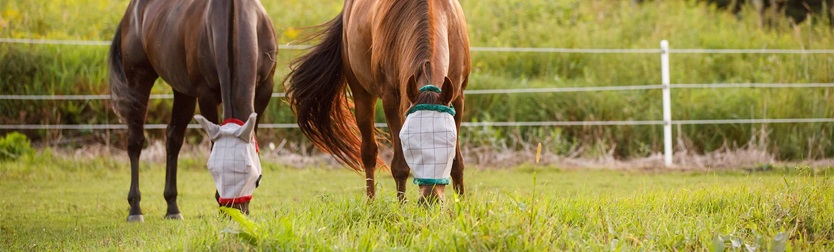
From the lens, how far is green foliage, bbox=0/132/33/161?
10210 millimetres

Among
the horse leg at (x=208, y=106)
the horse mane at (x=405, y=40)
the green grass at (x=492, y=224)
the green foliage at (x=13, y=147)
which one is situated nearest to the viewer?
the green grass at (x=492, y=224)

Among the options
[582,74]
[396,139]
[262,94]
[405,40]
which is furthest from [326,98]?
[582,74]

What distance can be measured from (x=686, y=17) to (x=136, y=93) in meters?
8.90

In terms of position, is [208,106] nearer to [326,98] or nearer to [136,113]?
[326,98]

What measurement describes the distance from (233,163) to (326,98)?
6.48ft

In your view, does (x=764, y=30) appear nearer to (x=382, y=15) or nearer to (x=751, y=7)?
(x=751, y=7)

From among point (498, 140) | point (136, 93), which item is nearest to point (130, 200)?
point (136, 93)

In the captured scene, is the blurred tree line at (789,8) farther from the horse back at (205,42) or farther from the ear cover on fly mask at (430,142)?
the ear cover on fly mask at (430,142)

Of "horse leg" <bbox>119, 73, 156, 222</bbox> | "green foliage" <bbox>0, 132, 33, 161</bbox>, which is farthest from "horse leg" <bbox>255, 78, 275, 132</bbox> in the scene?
"green foliage" <bbox>0, 132, 33, 161</bbox>

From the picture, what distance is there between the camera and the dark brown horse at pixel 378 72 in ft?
16.1

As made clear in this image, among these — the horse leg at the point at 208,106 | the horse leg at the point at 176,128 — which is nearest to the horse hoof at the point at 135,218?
the horse leg at the point at 176,128

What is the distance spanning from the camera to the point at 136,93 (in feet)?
24.1

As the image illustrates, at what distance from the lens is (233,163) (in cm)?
500

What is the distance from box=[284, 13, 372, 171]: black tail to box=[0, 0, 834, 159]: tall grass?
9.39 feet
